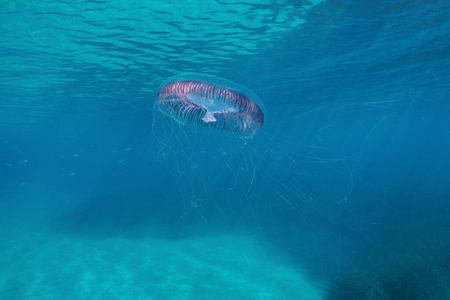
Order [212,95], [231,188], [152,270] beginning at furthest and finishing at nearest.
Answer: [231,188] < [152,270] < [212,95]

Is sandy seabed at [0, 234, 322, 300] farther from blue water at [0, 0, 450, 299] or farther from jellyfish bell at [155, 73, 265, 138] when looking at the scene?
jellyfish bell at [155, 73, 265, 138]

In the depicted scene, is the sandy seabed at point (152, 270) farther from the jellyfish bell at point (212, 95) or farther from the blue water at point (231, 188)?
the jellyfish bell at point (212, 95)

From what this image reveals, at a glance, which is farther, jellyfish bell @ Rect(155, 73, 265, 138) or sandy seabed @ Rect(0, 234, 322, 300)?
sandy seabed @ Rect(0, 234, 322, 300)

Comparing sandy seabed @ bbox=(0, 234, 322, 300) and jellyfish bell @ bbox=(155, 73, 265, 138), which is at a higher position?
jellyfish bell @ bbox=(155, 73, 265, 138)

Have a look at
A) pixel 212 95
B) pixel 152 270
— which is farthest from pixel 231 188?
pixel 212 95

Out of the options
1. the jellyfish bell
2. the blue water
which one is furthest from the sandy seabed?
the jellyfish bell

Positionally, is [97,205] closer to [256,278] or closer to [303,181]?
[256,278]

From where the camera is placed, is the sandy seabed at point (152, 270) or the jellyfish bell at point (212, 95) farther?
the sandy seabed at point (152, 270)

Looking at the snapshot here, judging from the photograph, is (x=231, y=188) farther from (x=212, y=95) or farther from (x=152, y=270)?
(x=212, y=95)

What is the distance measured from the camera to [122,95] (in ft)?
64.1

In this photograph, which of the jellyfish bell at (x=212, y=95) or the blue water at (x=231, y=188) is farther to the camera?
the blue water at (x=231, y=188)

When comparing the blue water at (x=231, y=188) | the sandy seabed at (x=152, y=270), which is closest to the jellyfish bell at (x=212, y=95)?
the blue water at (x=231, y=188)

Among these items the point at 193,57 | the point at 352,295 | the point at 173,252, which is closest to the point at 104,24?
the point at 193,57

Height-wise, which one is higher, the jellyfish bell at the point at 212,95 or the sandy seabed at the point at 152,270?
the jellyfish bell at the point at 212,95
